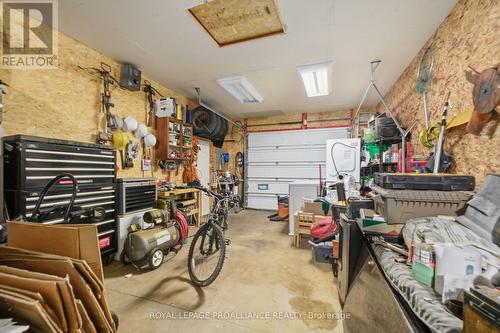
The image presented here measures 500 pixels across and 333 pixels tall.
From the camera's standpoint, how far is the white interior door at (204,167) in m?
5.42

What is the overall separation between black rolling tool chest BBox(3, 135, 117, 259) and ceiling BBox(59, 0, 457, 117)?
147 centimetres

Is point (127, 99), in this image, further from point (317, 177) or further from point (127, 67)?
point (317, 177)

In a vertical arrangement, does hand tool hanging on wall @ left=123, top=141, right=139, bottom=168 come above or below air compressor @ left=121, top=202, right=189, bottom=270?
above

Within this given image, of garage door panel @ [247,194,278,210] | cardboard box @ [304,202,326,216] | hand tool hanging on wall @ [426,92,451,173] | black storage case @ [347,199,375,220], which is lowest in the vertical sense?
garage door panel @ [247,194,278,210]

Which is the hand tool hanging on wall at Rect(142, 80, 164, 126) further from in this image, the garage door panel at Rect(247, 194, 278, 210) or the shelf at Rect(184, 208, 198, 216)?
the garage door panel at Rect(247, 194, 278, 210)

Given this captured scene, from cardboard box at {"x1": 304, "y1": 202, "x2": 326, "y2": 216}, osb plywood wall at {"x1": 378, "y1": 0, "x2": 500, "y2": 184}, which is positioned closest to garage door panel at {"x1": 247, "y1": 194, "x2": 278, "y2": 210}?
cardboard box at {"x1": 304, "y1": 202, "x2": 326, "y2": 216}

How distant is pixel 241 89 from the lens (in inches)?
161

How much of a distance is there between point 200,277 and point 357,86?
445 centimetres

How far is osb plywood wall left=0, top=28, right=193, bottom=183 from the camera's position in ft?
6.99

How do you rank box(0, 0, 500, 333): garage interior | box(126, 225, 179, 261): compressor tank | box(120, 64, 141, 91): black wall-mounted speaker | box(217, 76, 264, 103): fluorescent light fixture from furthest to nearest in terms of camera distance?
1. box(217, 76, 264, 103): fluorescent light fixture
2. box(120, 64, 141, 91): black wall-mounted speaker
3. box(126, 225, 179, 261): compressor tank
4. box(0, 0, 500, 333): garage interior

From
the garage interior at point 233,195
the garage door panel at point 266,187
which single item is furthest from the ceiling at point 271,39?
the garage door panel at point 266,187

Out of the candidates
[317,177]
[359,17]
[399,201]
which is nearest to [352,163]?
[317,177]

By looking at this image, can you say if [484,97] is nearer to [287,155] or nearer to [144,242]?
[144,242]

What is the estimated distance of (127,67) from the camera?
A: 3.17 metres
